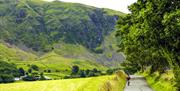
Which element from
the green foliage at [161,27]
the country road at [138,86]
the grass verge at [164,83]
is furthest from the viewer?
the country road at [138,86]

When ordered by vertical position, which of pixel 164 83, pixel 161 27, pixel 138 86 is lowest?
pixel 138 86

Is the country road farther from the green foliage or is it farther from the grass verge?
the green foliage

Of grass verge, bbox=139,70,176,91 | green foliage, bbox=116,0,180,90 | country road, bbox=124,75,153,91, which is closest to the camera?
green foliage, bbox=116,0,180,90

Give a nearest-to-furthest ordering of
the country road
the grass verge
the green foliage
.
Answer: the green foliage → the grass verge → the country road

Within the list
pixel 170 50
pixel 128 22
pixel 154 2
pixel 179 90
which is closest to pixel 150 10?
pixel 154 2

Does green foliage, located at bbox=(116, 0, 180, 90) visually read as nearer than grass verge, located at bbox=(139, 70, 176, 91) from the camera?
Yes

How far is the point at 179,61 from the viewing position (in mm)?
48656

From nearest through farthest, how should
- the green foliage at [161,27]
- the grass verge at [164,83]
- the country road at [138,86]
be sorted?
the green foliage at [161,27] < the grass verge at [164,83] < the country road at [138,86]

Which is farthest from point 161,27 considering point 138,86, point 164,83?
point 138,86

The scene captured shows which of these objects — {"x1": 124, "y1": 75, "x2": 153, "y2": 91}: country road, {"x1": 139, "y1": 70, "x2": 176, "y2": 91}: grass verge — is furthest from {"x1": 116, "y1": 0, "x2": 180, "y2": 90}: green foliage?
{"x1": 124, "y1": 75, "x2": 153, "y2": 91}: country road

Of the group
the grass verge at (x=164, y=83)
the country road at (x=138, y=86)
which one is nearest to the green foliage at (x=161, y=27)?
the grass verge at (x=164, y=83)

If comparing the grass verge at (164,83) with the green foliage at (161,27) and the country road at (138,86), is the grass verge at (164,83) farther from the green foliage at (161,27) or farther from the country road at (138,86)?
the green foliage at (161,27)

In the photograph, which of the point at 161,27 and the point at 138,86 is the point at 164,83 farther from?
the point at 161,27

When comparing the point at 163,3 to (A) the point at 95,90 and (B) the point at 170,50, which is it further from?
(A) the point at 95,90
